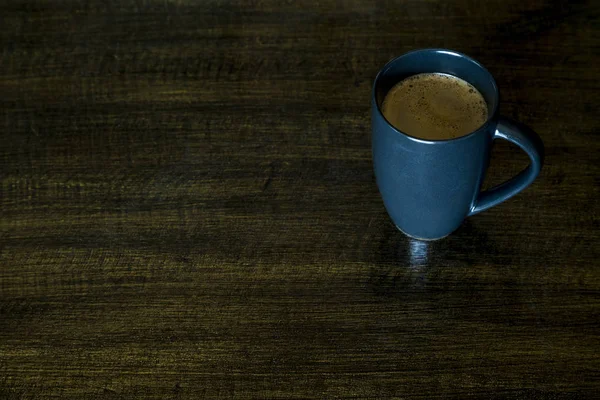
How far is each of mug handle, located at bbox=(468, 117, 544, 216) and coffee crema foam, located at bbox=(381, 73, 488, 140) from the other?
4 cm

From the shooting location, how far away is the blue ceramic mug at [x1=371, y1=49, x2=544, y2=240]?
63 centimetres

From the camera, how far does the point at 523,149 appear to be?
2.20ft

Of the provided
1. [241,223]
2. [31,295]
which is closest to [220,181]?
[241,223]

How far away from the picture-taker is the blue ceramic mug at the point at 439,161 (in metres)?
0.63

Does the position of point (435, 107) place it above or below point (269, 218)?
above

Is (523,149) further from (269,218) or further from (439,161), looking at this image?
(269,218)

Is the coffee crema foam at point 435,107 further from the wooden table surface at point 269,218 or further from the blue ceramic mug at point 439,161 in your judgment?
the wooden table surface at point 269,218

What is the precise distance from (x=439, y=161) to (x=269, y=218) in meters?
0.21

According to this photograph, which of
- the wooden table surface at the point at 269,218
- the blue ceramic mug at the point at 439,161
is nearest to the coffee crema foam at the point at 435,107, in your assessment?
the blue ceramic mug at the point at 439,161

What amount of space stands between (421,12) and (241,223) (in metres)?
0.37

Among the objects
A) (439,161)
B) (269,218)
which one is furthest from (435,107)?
(269,218)

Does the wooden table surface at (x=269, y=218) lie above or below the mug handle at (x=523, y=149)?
Answer: below

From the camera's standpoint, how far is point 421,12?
37.1 inches

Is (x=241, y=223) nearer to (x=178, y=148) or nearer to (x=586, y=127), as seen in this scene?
→ (x=178, y=148)
